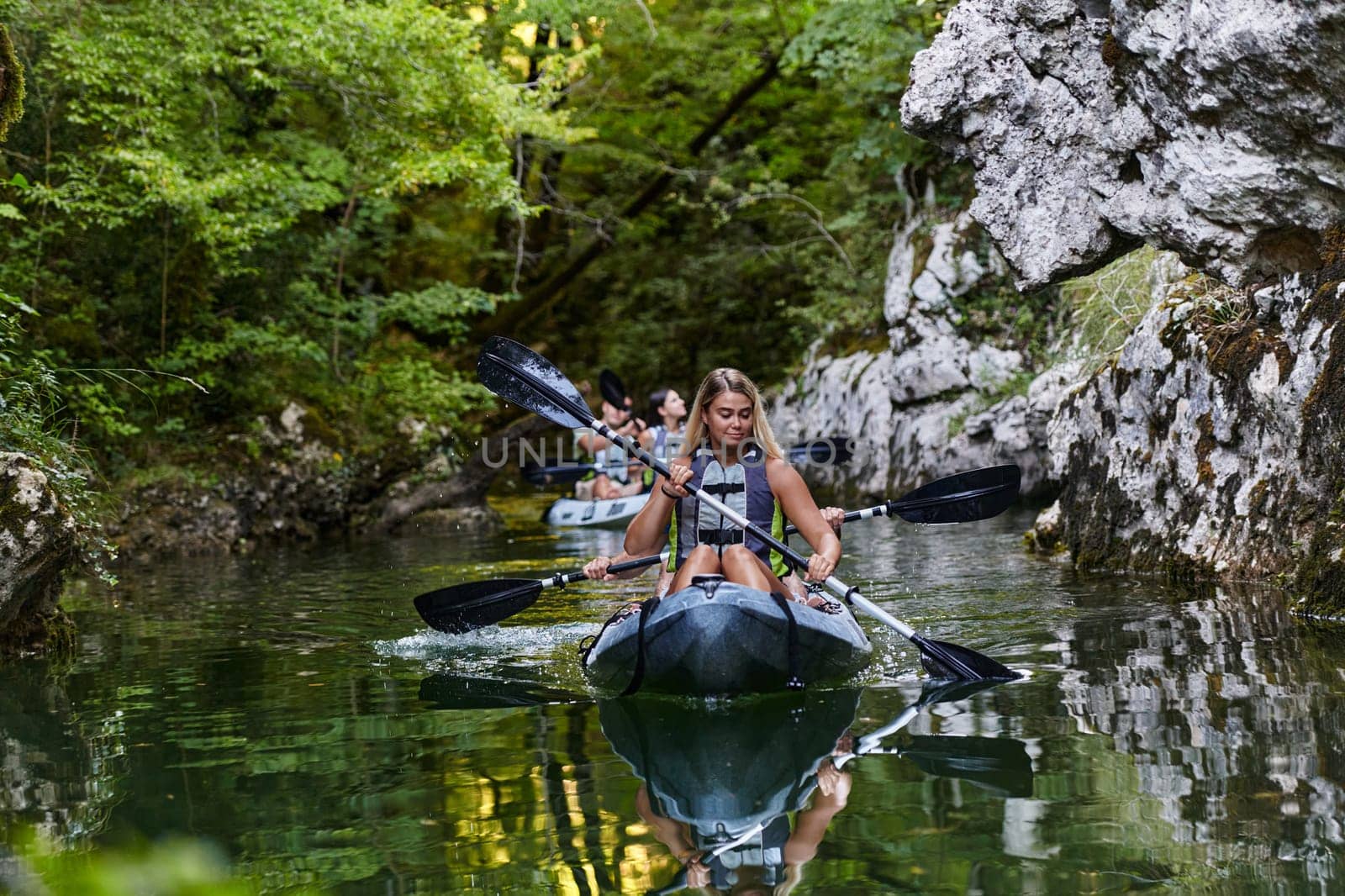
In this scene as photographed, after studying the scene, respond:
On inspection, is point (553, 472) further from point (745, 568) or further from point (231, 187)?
point (745, 568)

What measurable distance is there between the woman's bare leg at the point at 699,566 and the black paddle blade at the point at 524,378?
144cm

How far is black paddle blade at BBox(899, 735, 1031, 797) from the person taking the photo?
3.39m

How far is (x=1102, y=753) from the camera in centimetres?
364

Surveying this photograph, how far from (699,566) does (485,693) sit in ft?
3.60

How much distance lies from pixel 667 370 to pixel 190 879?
70.0 feet

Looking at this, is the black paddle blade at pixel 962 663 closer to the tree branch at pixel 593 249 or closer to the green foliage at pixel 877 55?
the green foliage at pixel 877 55

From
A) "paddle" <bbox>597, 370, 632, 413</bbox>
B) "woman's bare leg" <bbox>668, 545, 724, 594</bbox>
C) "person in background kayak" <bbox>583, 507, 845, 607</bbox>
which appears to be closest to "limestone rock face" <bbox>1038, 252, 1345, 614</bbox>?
"person in background kayak" <bbox>583, 507, 845, 607</bbox>

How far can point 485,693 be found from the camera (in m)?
5.16

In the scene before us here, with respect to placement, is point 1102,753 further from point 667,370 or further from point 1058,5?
point 667,370

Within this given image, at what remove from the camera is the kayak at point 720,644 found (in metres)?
4.64

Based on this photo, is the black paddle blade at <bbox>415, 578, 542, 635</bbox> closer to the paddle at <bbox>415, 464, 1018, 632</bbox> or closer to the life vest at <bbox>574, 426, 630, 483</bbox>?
the paddle at <bbox>415, 464, 1018, 632</bbox>

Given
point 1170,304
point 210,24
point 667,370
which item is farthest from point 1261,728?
point 667,370

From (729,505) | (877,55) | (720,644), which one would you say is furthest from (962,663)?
(877,55)

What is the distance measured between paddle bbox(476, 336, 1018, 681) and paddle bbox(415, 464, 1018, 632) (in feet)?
1.86
